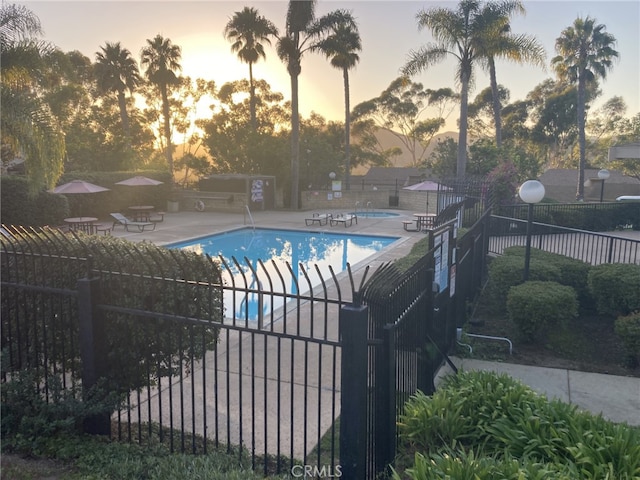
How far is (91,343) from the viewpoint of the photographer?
13.6ft

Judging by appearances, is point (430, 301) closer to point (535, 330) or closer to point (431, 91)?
point (535, 330)

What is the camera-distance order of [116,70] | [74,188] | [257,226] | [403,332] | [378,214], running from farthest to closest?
[116,70], [378,214], [257,226], [74,188], [403,332]

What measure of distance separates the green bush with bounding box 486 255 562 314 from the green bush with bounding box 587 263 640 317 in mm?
587

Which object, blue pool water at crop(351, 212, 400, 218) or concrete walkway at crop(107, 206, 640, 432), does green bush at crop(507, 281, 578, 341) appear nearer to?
concrete walkway at crop(107, 206, 640, 432)

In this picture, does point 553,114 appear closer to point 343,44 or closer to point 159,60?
point 343,44

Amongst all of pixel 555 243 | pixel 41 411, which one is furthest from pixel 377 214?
pixel 41 411

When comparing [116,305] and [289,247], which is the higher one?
[116,305]

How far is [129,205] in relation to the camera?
2586 cm

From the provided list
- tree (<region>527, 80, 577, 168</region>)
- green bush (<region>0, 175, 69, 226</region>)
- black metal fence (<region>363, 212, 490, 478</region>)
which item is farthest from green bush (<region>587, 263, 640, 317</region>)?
tree (<region>527, 80, 577, 168</region>)

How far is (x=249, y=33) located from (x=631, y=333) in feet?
103

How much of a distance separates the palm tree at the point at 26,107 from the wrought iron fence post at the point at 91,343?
11815 millimetres

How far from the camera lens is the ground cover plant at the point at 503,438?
2871 millimetres

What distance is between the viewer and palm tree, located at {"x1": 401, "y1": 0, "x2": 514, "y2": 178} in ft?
78.1

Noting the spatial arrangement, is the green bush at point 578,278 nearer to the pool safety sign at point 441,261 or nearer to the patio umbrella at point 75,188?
the pool safety sign at point 441,261
